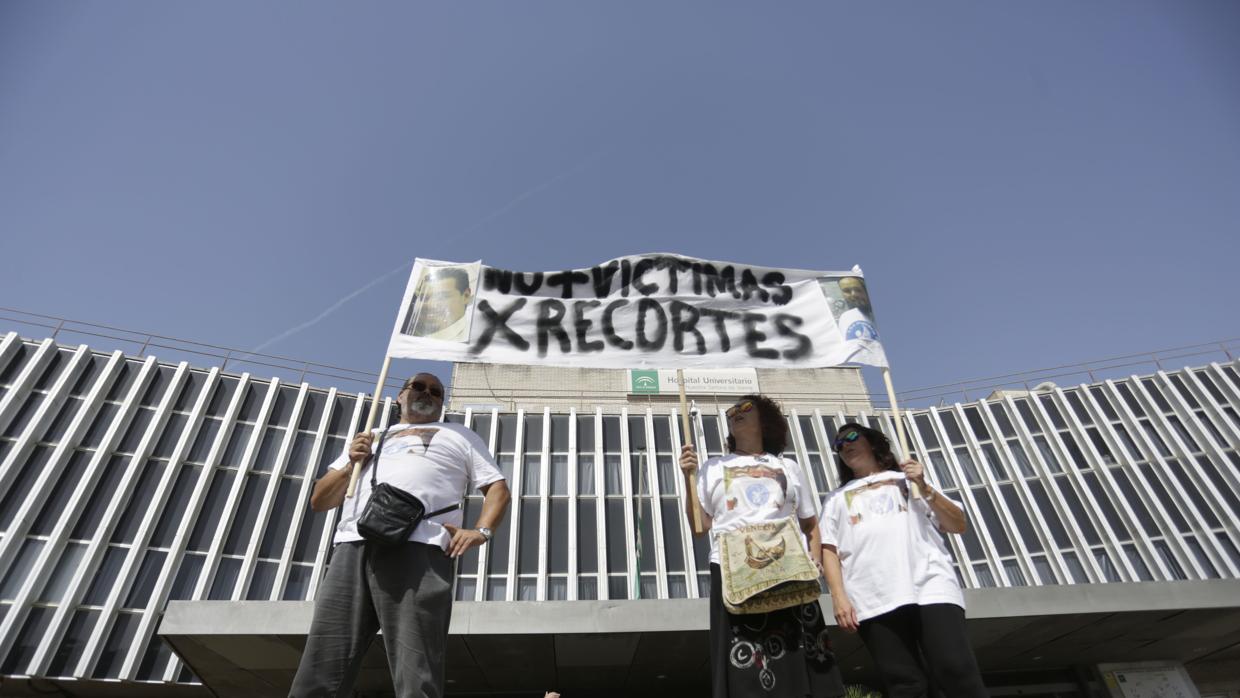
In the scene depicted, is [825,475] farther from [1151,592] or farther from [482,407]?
[1151,592]

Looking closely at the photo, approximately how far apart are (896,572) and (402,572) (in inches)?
105

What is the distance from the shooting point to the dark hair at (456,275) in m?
6.32

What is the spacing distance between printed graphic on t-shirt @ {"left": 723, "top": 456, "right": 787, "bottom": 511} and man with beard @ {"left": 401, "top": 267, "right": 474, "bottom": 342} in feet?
10.9

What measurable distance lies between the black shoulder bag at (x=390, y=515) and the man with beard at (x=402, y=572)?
8 centimetres

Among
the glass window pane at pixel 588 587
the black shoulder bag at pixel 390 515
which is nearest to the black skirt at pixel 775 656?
the black shoulder bag at pixel 390 515

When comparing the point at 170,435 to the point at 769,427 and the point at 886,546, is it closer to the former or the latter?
the point at 769,427

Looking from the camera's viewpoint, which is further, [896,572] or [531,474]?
[531,474]

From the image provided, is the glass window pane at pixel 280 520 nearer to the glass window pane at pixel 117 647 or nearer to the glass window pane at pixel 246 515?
the glass window pane at pixel 246 515

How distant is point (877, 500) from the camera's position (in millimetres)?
3844

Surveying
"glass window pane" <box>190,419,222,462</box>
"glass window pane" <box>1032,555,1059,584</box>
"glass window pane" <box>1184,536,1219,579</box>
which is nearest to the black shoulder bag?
"glass window pane" <box>190,419,222,462</box>

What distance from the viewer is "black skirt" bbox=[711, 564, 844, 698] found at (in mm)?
3137

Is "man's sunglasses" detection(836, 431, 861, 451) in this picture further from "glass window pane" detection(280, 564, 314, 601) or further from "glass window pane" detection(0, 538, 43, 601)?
"glass window pane" detection(0, 538, 43, 601)

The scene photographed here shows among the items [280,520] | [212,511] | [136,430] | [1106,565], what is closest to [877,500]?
[280,520]

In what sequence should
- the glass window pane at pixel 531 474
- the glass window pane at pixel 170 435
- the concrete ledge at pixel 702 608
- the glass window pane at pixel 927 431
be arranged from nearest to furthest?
1. the concrete ledge at pixel 702 608
2. the glass window pane at pixel 170 435
3. the glass window pane at pixel 531 474
4. the glass window pane at pixel 927 431
